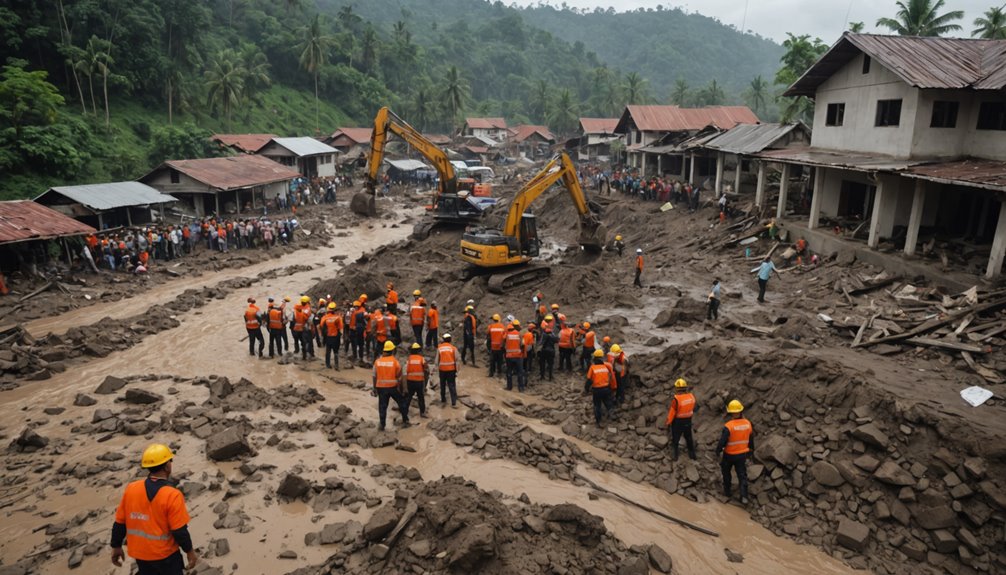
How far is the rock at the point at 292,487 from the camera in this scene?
9.08m

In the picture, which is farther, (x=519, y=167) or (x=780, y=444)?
(x=519, y=167)

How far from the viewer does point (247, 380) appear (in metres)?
13.8

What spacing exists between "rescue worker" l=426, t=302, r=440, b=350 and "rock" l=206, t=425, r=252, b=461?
5896 mm

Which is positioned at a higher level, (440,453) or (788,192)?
(788,192)

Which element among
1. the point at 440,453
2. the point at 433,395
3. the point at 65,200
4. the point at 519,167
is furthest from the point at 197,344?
the point at 519,167

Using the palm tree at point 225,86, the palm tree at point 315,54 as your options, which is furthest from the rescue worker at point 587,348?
the palm tree at point 315,54

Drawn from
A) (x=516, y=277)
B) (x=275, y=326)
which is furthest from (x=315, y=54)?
(x=275, y=326)

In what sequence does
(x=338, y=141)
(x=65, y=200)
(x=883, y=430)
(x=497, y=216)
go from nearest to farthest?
(x=883, y=430), (x=65, y=200), (x=497, y=216), (x=338, y=141)

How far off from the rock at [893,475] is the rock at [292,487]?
8.73m

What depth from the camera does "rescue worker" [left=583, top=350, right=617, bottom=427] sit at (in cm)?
1141

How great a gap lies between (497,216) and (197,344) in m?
19.7

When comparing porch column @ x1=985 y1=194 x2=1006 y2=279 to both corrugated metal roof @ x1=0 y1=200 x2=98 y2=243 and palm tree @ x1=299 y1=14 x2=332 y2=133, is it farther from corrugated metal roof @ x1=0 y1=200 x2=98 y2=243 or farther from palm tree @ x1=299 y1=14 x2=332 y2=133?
palm tree @ x1=299 y1=14 x2=332 y2=133

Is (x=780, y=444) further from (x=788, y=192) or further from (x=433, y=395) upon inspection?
(x=788, y=192)

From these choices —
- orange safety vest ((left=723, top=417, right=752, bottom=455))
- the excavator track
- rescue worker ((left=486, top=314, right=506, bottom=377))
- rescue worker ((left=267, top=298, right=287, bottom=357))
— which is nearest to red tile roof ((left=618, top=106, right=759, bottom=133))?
the excavator track
